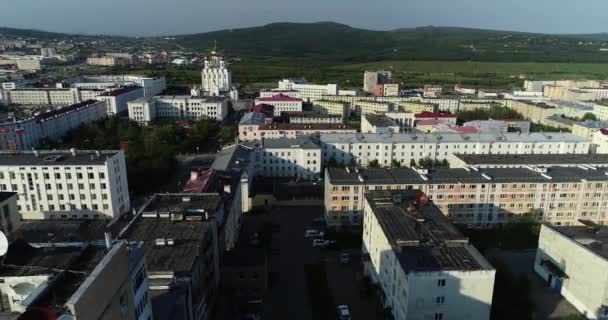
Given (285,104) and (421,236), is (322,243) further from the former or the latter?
(285,104)

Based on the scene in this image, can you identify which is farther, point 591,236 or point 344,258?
point 344,258

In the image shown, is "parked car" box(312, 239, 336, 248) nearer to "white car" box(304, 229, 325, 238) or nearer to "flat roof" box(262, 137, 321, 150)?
"white car" box(304, 229, 325, 238)

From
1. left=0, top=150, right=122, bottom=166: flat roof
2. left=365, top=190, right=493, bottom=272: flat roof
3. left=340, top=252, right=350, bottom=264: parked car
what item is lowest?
left=340, top=252, right=350, bottom=264: parked car

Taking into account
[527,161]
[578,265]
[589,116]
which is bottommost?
[578,265]

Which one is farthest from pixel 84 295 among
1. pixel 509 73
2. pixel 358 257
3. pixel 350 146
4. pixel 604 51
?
pixel 604 51

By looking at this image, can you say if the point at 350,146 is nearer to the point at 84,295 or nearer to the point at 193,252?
the point at 193,252

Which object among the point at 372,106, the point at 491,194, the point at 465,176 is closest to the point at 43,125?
the point at 465,176

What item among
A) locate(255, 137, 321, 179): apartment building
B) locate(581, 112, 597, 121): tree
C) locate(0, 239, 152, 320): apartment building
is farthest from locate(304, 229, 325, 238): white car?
locate(581, 112, 597, 121): tree
